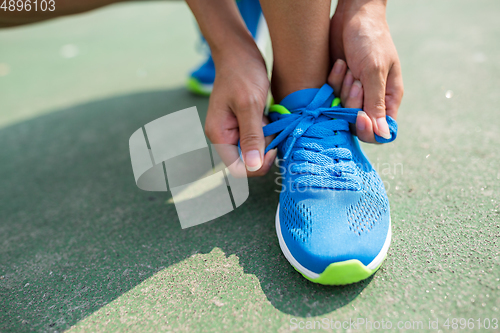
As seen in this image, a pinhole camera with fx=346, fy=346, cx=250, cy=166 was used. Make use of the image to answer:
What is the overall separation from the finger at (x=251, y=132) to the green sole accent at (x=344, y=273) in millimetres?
282

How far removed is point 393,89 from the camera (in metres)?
0.81

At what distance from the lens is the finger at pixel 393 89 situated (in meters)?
0.80

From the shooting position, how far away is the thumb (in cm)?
77

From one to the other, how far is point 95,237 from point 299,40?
0.67 meters

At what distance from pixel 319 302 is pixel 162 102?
3.81ft

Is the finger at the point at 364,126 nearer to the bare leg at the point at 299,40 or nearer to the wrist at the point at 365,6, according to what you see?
the bare leg at the point at 299,40

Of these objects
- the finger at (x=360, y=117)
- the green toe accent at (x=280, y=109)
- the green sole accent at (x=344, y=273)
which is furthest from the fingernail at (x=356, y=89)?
the green sole accent at (x=344, y=273)

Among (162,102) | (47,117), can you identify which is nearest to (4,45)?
(47,117)

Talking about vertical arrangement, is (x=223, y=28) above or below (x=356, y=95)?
above

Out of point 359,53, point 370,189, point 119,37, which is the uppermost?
point 359,53

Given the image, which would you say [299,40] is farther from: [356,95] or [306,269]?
[306,269]

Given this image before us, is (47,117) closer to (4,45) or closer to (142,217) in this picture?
(142,217)

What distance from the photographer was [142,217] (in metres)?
0.88
